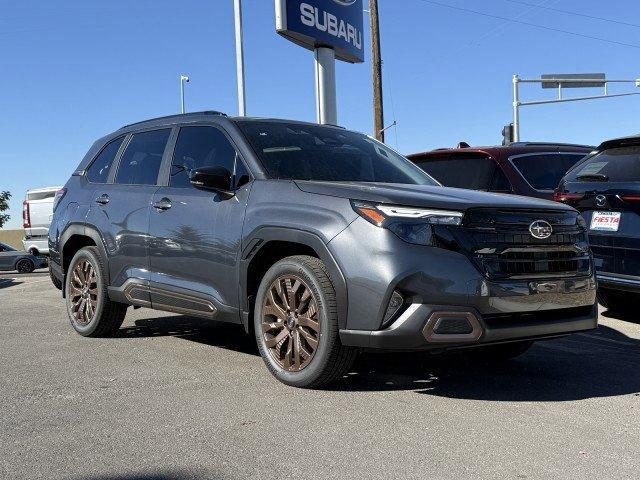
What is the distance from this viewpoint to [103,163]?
691cm

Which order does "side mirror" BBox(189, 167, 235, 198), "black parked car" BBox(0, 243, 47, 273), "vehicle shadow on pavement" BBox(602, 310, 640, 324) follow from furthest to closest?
"black parked car" BBox(0, 243, 47, 273) < "vehicle shadow on pavement" BBox(602, 310, 640, 324) < "side mirror" BBox(189, 167, 235, 198)

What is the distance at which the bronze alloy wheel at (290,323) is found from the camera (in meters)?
4.50

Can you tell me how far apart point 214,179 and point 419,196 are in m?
1.50

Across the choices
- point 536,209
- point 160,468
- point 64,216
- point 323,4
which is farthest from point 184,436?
point 323,4

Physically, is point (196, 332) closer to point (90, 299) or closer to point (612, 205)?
point (90, 299)

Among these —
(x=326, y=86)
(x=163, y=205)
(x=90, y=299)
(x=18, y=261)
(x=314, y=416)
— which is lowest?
(x=18, y=261)

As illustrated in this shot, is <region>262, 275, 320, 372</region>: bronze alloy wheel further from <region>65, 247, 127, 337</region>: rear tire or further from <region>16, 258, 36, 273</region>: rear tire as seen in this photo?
<region>16, 258, 36, 273</region>: rear tire

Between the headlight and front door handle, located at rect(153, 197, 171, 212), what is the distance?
2026 mm

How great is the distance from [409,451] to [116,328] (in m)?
3.96

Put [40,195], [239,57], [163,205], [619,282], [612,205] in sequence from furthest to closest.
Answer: [40,195] → [239,57] → [612,205] → [619,282] → [163,205]

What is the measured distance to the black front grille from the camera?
13.7 feet

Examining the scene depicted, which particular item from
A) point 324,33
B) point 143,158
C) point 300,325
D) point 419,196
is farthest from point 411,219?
point 324,33

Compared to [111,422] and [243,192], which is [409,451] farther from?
[243,192]

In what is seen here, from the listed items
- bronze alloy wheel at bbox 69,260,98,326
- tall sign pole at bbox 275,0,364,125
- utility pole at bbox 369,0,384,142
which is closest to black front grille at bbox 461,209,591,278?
bronze alloy wheel at bbox 69,260,98,326
